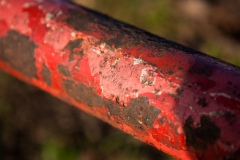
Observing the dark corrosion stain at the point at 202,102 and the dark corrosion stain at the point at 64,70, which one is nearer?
the dark corrosion stain at the point at 202,102

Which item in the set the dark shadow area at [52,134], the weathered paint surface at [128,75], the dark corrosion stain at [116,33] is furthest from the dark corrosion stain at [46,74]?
the dark shadow area at [52,134]

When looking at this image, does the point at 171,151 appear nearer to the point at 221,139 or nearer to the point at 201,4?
the point at 221,139

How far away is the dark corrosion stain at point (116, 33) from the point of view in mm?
568

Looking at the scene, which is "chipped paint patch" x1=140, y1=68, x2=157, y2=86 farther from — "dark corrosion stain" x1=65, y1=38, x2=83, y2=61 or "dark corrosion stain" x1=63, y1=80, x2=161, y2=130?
"dark corrosion stain" x1=65, y1=38, x2=83, y2=61

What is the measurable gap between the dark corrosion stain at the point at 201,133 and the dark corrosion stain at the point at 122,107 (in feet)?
0.19

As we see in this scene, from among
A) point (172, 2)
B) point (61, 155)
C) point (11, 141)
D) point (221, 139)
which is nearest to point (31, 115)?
point (11, 141)

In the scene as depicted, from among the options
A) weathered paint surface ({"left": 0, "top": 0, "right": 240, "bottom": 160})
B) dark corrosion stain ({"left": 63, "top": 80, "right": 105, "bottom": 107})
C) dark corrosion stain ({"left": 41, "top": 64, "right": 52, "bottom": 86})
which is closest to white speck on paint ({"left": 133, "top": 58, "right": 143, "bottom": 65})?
weathered paint surface ({"left": 0, "top": 0, "right": 240, "bottom": 160})

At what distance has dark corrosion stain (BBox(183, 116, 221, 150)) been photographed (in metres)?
0.44

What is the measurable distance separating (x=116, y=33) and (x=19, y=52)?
253mm

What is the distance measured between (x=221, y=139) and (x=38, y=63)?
1.42 feet

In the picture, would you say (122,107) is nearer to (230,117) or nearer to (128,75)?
(128,75)

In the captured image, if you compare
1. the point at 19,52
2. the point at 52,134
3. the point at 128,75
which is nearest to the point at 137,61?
the point at 128,75

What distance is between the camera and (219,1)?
101 inches

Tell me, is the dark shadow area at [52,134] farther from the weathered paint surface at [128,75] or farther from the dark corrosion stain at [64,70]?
the dark corrosion stain at [64,70]
